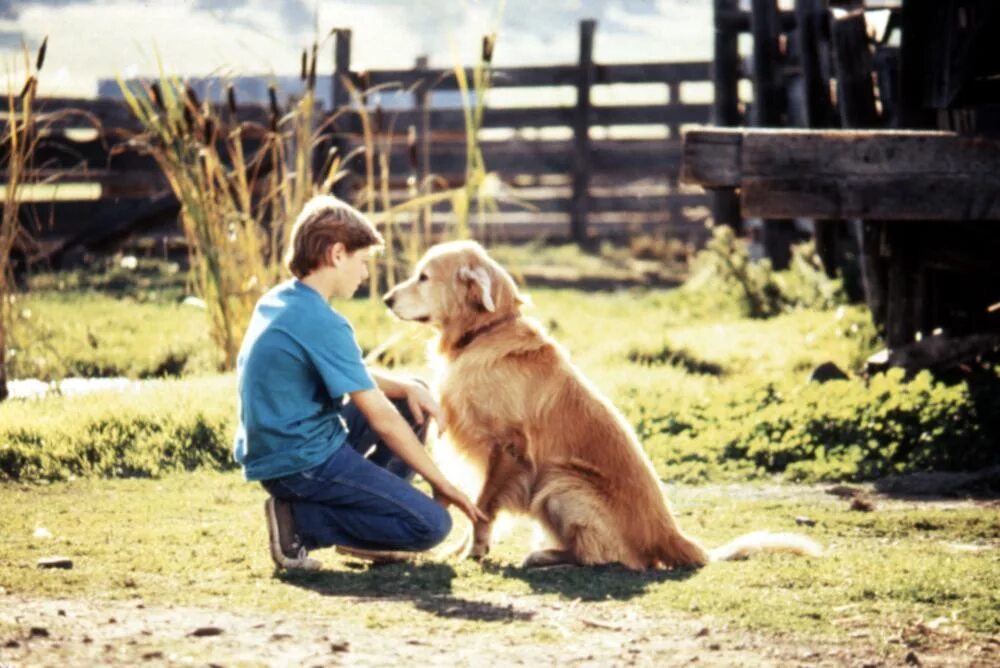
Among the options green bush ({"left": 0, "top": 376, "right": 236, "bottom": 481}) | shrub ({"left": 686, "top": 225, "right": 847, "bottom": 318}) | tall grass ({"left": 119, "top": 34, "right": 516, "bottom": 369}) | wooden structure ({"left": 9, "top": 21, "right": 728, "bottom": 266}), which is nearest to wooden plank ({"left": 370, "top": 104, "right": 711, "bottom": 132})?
wooden structure ({"left": 9, "top": 21, "right": 728, "bottom": 266})

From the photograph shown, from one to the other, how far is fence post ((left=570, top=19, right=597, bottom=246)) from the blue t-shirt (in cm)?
1445

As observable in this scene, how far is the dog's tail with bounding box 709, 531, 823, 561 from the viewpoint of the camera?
218 inches

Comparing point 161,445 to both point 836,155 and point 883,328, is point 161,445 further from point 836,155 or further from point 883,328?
point 883,328

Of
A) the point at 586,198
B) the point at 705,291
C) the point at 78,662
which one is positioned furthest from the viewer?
the point at 586,198

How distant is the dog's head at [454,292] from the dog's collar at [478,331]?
0.02 metres

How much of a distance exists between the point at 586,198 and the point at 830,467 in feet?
40.7

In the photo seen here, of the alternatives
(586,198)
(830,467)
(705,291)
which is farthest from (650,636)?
(586,198)

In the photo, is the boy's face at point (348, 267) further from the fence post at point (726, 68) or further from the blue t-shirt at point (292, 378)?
the fence post at point (726, 68)

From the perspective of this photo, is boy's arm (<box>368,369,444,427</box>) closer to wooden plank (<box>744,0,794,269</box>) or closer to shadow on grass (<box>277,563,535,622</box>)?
shadow on grass (<box>277,563,535,622</box>)

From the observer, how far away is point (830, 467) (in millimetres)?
7688

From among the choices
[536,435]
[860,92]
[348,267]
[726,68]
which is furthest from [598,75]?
[348,267]

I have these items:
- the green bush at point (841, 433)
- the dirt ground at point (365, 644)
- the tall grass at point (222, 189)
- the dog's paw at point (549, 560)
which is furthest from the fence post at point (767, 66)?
the dirt ground at point (365, 644)

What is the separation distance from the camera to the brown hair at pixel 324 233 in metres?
5.23

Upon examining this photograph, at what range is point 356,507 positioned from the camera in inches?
211
